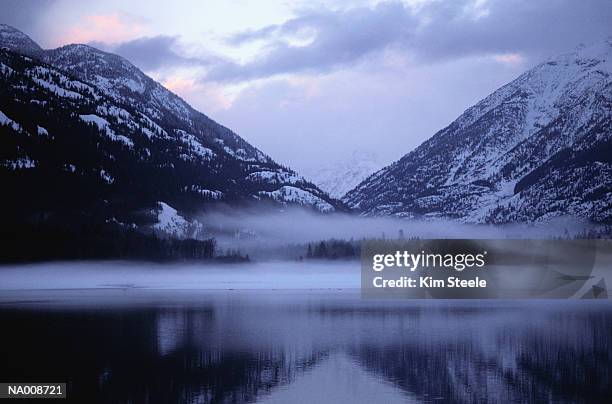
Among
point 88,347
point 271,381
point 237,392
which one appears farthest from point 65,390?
point 88,347

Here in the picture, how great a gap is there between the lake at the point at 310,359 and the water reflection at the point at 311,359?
0.52ft

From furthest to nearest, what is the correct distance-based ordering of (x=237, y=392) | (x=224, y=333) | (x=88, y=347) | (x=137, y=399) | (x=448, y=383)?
(x=224, y=333) → (x=88, y=347) → (x=448, y=383) → (x=237, y=392) → (x=137, y=399)

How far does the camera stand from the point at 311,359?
291ft

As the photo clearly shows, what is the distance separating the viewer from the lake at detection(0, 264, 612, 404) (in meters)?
66.4

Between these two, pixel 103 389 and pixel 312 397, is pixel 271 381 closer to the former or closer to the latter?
pixel 312 397

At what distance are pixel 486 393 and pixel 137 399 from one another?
29906 mm

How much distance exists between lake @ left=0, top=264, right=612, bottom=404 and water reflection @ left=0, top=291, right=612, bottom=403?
16 cm

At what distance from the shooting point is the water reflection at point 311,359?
6669cm

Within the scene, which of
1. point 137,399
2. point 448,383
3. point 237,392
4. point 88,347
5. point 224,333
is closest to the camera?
point 137,399

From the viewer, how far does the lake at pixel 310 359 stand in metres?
66.4

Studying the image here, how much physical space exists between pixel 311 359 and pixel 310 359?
133 mm

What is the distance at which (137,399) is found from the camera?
61.1 m

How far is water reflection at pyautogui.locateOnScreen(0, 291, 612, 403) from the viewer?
6669 centimetres

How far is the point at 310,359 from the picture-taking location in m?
88.6
